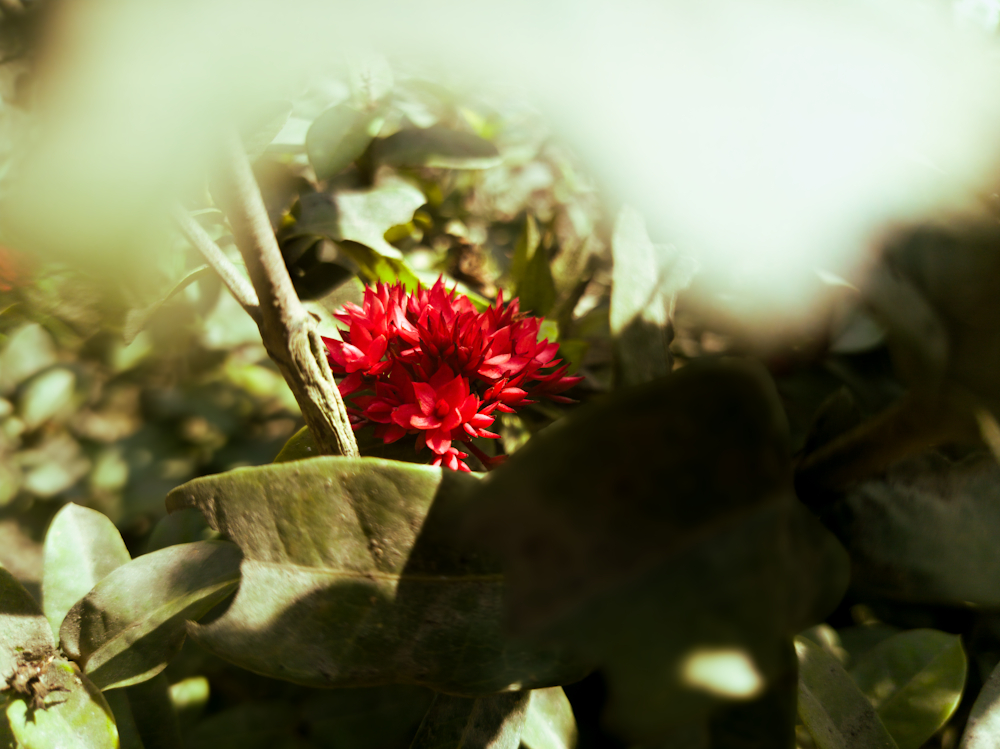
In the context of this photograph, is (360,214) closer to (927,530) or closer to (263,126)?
(263,126)

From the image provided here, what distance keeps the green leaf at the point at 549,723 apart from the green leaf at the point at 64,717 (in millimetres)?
352

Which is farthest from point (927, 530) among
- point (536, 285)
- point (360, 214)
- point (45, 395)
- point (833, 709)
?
point (45, 395)

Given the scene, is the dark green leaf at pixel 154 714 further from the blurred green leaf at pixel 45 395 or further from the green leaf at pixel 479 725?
the blurred green leaf at pixel 45 395

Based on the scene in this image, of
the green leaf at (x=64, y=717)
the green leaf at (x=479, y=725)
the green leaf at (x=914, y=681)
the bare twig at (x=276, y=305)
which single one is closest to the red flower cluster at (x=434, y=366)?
the bare twig at (x=276, y=305)

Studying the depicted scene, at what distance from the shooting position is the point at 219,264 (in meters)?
0.41

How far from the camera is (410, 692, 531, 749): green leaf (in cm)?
49

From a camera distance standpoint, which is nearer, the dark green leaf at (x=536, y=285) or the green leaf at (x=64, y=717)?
the green leaf at (x=64, y=717)

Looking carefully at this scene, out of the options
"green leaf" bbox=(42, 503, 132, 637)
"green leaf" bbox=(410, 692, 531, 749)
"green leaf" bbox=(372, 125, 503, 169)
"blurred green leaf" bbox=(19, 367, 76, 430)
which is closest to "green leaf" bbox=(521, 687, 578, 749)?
"green leaf" bbox=(410, 692, 531, 749)

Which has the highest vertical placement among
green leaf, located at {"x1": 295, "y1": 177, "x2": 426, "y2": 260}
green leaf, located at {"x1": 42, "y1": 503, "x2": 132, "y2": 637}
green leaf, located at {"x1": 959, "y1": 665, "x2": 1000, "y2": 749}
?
green leaf, located at {"x1": 295, "y1": 177, "x2": 426, "y2": 260}

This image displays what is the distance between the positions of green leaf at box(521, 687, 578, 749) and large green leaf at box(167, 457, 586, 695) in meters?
0.20

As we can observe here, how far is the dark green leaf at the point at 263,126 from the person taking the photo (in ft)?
1.99

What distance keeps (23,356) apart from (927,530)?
135 centimetres

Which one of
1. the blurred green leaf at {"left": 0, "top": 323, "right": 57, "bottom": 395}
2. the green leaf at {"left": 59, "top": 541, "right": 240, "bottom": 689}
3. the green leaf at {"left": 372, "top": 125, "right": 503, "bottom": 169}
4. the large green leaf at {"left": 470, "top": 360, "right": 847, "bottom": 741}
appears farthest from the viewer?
the blurred green leaf at {"left": 0, "top": 323, "right": 57, "bottom": 395}

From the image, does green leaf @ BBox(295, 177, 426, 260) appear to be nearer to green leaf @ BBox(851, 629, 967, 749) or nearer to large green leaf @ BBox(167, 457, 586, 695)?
large green leaf @ BBox(167, 457, 586, 695)
